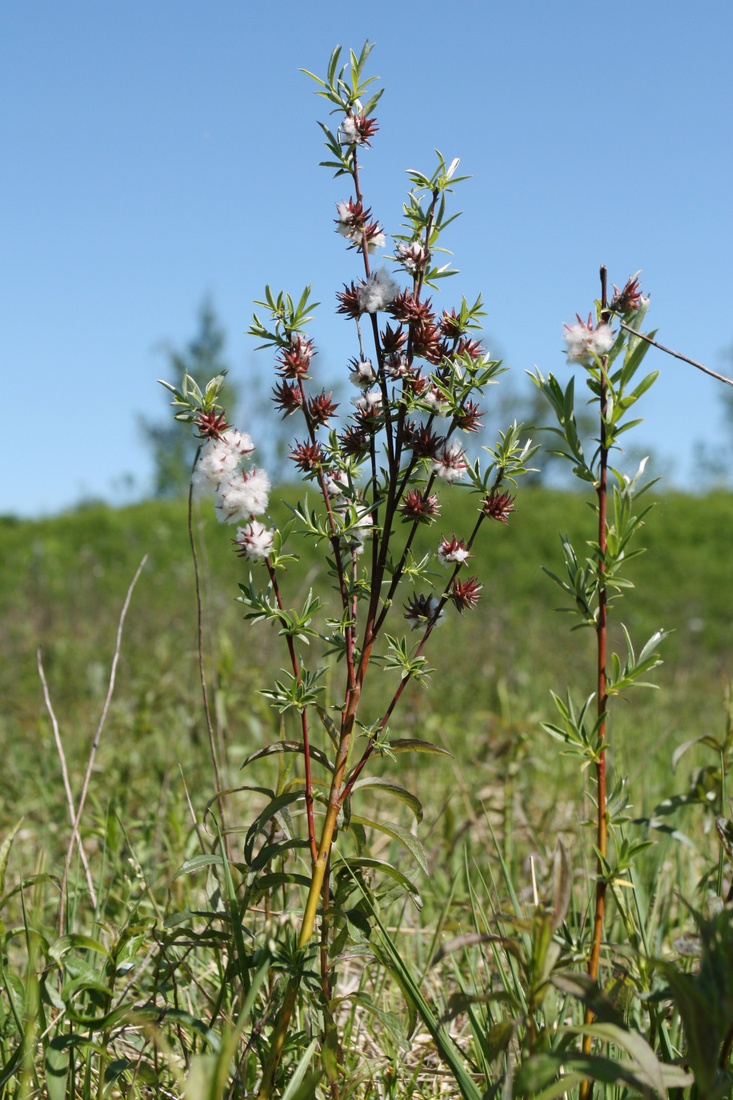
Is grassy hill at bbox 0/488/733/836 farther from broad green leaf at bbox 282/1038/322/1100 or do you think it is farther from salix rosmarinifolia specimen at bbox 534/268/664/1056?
broad green leaf at bbox 282/1038/322/1100

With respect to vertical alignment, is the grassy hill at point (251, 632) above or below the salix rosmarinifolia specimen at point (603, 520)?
above

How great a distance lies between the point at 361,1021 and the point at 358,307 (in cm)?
147

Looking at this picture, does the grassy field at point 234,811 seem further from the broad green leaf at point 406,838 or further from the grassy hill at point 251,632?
the broad green leaf at point 406,838

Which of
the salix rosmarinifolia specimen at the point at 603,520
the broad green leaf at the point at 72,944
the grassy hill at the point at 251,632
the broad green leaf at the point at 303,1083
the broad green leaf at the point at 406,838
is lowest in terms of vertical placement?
the broad green leaf at the point at 303,1083

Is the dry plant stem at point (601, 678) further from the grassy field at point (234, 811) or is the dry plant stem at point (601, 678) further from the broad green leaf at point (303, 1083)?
the broad green leaf at point (303, 1083)

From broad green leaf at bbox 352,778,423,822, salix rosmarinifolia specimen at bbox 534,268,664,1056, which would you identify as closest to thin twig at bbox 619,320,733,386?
salix rosmarinifolia specimen at bbox 534,268,664,1056

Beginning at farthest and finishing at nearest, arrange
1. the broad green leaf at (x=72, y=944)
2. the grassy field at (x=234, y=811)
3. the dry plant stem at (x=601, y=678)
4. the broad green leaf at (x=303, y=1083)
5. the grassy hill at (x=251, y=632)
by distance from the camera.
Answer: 1. the grassy hill at (x=251, y=632)
2. the grassy field at (x=234, y=811)
3. the broad green leaf at (x=72, y=944)
4. the dry plant stem at (x=601, y=678)
5. the broad green leaf at (x=303, y=1083)

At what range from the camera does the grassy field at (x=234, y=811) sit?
1.49 metres

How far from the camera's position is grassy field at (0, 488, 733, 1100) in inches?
58.5

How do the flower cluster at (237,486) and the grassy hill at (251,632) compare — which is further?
the grassy hill at (251,632)

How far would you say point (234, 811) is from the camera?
308 cm

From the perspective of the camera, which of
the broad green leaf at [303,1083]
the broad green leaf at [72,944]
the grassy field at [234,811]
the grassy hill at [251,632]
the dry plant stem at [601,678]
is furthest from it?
the grassy hill at [251,632]

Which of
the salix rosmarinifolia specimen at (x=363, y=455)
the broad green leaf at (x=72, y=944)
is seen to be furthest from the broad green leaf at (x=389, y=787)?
the broad green leaf at (x=72, y=944)

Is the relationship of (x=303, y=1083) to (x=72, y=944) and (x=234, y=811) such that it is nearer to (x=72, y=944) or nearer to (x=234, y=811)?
(x=72, y=944)
